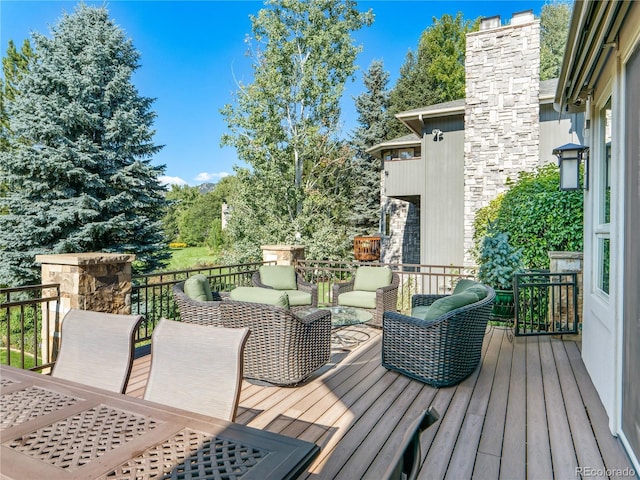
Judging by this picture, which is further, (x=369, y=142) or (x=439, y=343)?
(x=369, y=142)

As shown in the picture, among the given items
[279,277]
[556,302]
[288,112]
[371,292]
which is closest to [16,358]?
[279,277]

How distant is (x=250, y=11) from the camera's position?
12.8 m

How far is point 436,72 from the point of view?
59.4 feet

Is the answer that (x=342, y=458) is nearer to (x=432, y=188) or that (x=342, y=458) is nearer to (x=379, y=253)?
(x=432, y=188)

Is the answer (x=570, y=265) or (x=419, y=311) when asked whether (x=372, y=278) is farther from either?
(x=570, y=265)

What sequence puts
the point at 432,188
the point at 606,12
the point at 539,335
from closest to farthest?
the point at 606,12
the point at 539,335
the point at 432,188

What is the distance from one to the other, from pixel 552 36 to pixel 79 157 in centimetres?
1914

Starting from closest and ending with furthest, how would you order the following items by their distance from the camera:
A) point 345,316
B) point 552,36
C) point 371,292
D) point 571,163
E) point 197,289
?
point 571,163, point 197,289, point 345,316, point 371,292, point 552,36

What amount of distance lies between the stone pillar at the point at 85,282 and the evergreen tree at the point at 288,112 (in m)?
8.77

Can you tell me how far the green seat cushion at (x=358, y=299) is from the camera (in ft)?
17.3

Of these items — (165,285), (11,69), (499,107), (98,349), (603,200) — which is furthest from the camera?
(11,69)

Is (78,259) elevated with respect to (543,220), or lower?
lower

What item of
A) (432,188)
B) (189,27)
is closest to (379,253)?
(432,188)

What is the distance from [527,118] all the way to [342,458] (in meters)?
9.76
